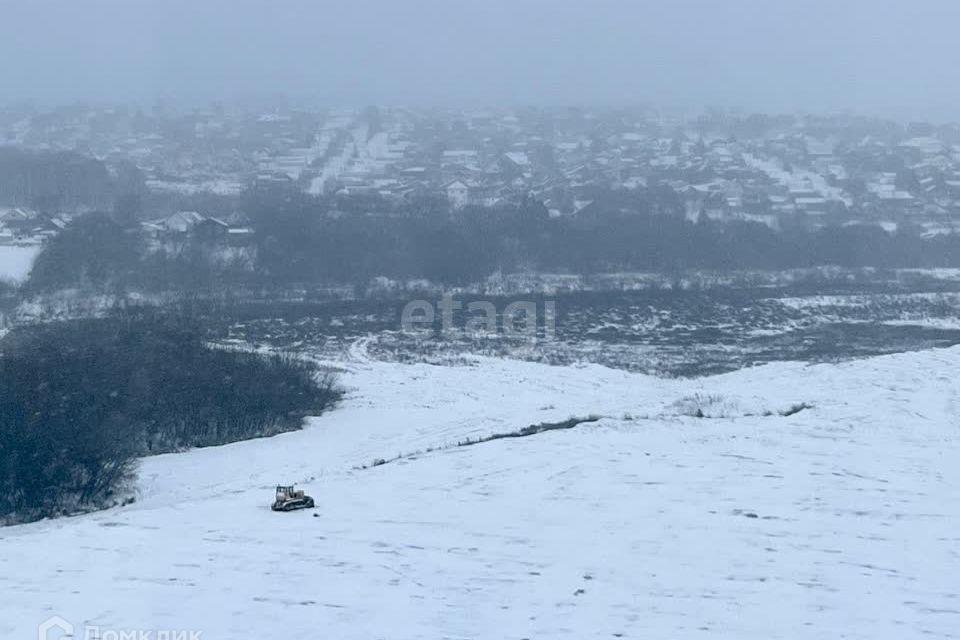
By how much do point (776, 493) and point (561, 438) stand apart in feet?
→ 8.12

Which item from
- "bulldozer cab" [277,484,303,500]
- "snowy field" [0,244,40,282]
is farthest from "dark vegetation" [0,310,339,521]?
"snowy field" [0,244,40,282]

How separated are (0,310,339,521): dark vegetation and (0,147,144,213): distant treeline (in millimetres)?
16972

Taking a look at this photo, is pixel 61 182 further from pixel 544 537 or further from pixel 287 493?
pixel 544 537

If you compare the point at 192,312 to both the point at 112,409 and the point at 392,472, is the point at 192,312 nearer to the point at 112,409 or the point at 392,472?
the point at 112,409

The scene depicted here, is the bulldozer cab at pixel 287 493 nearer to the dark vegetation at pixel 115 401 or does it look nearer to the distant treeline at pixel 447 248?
the dark vegetation at pixel 115 401

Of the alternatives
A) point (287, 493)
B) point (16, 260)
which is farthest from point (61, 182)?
point (287, 493)

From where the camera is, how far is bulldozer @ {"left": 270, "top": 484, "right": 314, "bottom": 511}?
786 cm

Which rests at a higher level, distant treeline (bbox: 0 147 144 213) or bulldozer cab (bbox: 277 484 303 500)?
distant treeline (bbox: 0 147 144 213)

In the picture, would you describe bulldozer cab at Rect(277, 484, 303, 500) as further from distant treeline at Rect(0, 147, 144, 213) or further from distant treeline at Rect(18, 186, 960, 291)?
distant treeline at Rect(0, 147, 144, 213)

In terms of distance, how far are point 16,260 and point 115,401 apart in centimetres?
1424

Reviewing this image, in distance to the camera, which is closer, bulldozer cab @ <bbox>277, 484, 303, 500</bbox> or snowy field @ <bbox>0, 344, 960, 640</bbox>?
snowy field @ <bbox>0, 344, 960, 640</bbox>

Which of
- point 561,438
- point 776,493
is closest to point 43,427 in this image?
point 561,438

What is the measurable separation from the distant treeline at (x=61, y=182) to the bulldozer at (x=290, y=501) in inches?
964

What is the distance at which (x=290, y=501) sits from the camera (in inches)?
310
